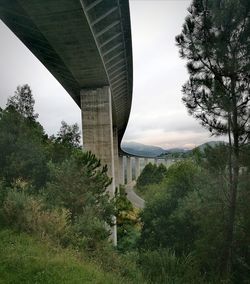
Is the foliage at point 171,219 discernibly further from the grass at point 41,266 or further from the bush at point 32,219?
the grass at point 41,266

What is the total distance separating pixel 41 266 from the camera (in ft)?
24.9

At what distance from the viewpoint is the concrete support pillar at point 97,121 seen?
A: 72.7 ft

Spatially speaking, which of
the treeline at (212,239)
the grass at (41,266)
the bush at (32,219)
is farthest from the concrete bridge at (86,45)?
the grass at (41,266)

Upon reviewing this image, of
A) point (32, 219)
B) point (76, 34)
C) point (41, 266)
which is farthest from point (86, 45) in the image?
point (41, 266)

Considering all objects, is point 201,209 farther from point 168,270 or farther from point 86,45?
point 86,45

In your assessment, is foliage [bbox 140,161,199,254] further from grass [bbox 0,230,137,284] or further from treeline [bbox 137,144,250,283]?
grass [bbox 0,230,137,284]

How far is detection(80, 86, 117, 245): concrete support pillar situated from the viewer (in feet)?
72.7

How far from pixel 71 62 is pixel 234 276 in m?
11.8

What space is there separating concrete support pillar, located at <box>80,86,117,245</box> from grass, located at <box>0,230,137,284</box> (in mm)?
13367

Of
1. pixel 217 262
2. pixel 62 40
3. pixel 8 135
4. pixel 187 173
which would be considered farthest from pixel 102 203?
pixel 187 173

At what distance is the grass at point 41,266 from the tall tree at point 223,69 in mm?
7537

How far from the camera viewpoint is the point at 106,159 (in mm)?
22188

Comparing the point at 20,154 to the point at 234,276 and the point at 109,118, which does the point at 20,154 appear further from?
the point at 234,276

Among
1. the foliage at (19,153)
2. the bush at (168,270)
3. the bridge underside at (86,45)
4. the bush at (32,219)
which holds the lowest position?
the bush at (168,270)
